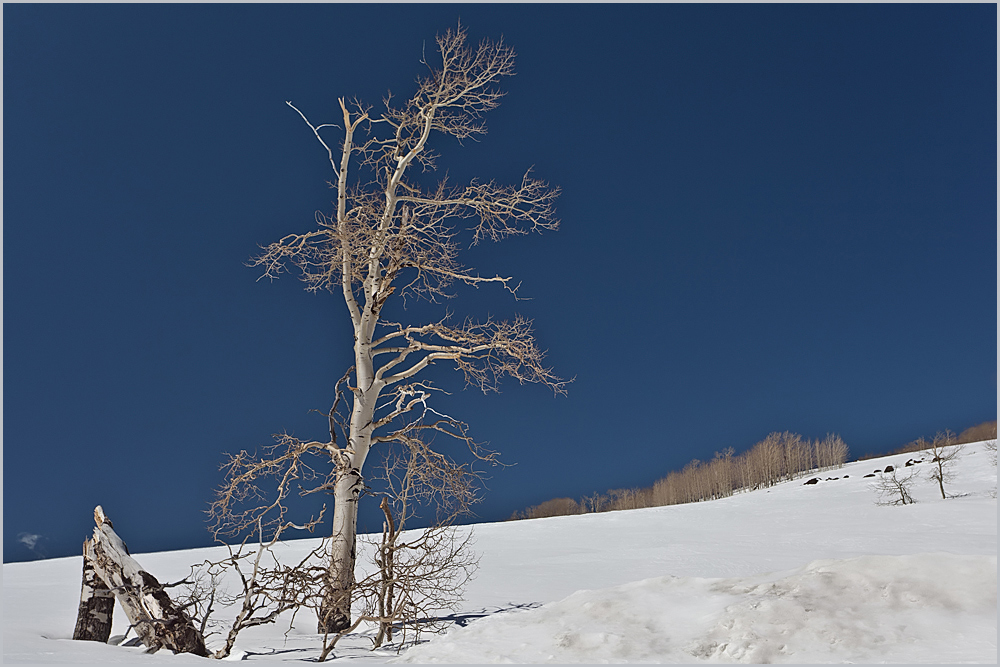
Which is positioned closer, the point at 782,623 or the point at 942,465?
the point at 782,623

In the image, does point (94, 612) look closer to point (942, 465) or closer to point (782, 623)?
point (782, 623)

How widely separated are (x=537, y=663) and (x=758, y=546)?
17.1 m

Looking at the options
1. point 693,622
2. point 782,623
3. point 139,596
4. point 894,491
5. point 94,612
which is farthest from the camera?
point 894,491

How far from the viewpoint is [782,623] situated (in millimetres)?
4379

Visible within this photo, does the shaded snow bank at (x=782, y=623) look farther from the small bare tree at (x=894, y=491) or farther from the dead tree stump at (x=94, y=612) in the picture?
the small bare tree at (x=894, y=491)

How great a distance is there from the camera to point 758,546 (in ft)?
62.6

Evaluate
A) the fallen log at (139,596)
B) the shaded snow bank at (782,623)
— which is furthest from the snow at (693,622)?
the fallen log at (139,596)

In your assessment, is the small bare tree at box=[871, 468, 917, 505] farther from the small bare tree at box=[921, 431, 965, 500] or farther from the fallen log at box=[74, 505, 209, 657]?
the fallen log at box=[74, 505, 209, 657]

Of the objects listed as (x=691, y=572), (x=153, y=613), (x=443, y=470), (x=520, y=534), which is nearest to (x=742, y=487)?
(x=520, y=534)

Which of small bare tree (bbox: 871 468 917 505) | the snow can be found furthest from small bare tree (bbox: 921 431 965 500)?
the snow

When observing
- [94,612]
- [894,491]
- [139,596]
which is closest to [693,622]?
[139,596]

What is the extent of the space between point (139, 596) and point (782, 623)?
6103 mm

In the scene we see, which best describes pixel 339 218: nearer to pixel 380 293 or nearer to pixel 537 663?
pixel 380 293

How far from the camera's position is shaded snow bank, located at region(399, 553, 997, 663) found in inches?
159
